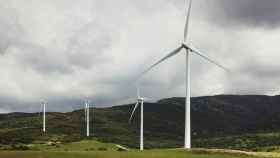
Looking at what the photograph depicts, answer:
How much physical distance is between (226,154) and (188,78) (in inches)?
637

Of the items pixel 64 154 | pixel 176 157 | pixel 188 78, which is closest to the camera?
pixel 176 157

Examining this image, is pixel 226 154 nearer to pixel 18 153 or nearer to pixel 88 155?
pixel 88 155

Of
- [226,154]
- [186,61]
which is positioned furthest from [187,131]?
[186,61]

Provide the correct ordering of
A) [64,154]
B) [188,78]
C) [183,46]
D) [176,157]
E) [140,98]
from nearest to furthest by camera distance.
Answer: [176,157] → [64,154] → [188,78] → [183,46] → [140,98]

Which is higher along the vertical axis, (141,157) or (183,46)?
(183,46)

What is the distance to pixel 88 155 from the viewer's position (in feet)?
326

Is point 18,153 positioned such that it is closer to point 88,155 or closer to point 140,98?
point 88,155

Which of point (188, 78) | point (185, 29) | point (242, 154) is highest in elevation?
point (185, 29)

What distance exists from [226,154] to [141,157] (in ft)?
55.6

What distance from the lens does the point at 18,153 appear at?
104250 mm

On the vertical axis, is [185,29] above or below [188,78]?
above

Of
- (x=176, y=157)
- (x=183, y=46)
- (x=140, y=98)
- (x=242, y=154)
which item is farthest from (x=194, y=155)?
(x=140, y=98)

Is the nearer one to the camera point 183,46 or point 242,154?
point 242,154

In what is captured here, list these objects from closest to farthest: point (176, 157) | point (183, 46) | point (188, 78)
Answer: point (176, 157) < point (188, 78) < point (183, 46)
